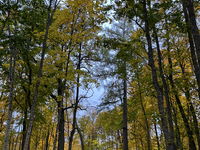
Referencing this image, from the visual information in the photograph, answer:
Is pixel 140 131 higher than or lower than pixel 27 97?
lower

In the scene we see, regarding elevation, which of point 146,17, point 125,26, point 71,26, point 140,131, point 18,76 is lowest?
point 140,131

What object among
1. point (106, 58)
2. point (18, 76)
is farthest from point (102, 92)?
point (18, 76)

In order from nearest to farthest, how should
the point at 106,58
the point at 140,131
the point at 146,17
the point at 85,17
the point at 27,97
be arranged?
the point at 146,17 → the point at 85,17 → the point at 27,97 → the point at 106,58 → the point at 140,131

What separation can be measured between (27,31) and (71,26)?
3013 mm

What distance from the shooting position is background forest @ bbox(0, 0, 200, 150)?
5.58 m

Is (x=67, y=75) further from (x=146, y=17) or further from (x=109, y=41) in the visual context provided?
(x=146, y=17)

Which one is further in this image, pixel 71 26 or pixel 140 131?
pixel 140 131

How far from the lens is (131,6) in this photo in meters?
5.67

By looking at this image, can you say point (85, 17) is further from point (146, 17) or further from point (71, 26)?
point (146, 17)

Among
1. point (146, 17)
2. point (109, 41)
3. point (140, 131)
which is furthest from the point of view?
point (140, 131)

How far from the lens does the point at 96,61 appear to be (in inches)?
411

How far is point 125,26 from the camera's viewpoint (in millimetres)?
11531

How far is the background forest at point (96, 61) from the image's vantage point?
558cm

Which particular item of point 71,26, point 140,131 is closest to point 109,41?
point 71,26
